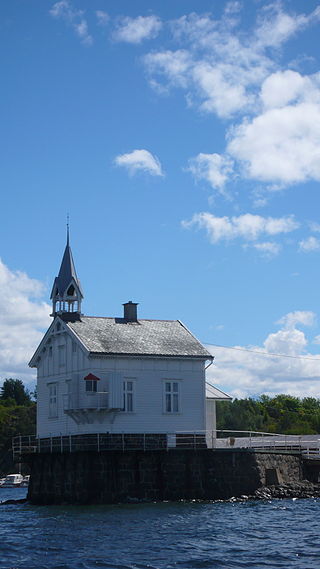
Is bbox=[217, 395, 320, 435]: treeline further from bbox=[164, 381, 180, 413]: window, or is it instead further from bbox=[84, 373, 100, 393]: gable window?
bbox=[84, 373, 100, 393]: gable window

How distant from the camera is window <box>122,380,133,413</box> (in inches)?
1954

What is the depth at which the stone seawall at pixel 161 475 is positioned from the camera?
46.6m

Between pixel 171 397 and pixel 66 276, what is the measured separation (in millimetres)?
9665

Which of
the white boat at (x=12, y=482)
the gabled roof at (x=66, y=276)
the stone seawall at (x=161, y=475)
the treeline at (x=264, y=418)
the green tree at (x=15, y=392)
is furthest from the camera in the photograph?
the green tree at (x=15, y=392)

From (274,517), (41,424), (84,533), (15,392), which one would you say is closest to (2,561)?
(84,533)

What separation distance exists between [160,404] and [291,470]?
8.04 m

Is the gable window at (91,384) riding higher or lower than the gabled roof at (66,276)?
lower

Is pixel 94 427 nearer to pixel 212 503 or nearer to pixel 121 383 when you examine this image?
pixel 121 383

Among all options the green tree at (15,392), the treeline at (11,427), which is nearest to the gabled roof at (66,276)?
the treeline at (11,427)

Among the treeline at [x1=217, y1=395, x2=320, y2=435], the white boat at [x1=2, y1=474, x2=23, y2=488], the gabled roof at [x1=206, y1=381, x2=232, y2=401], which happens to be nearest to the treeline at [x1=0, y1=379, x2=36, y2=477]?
the white boat at [x1=2, y1=474, x2=23, y2=488]

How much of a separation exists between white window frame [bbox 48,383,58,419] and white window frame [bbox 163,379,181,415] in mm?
6588

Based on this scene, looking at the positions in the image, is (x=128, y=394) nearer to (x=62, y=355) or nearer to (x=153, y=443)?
(x=153, y=443)

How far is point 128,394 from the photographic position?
4984 centimetres

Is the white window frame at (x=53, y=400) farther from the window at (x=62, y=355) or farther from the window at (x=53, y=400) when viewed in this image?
the window at (x=62, y=355)
